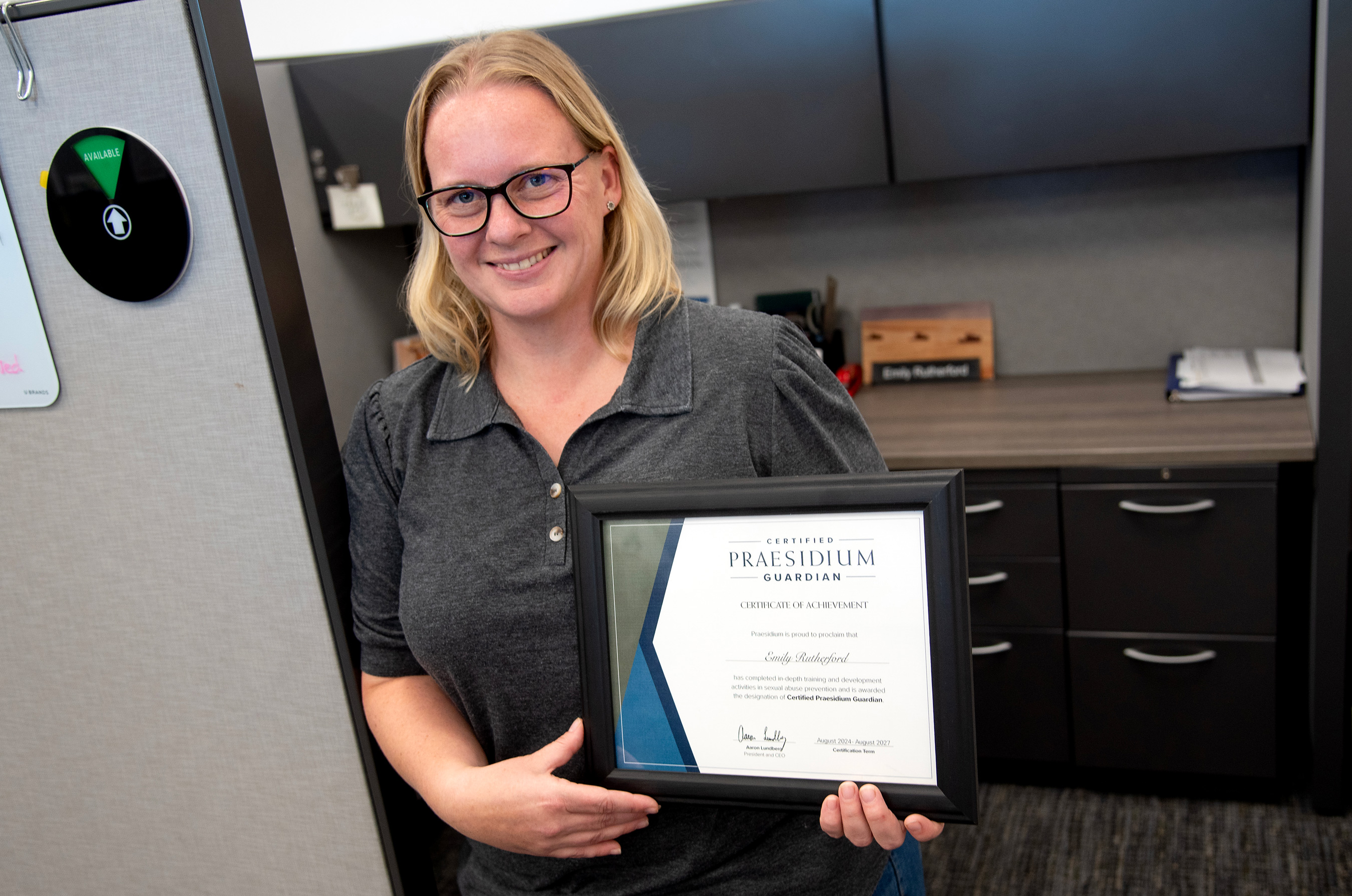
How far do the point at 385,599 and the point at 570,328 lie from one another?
31cm

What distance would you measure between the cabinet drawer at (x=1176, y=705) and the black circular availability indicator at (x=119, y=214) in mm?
1721

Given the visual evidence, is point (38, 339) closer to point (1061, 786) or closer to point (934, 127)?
point (934, 127)

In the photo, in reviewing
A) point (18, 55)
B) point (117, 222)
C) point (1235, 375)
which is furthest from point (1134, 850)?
point (18, 55)

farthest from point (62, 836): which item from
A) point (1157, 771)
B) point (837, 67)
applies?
point (1157, 771)

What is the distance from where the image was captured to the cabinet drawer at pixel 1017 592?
194cm

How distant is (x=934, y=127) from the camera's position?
2.01 m

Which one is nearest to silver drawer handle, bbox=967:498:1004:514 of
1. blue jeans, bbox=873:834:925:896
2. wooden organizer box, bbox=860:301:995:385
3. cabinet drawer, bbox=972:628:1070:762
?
cabinet drawer, bbox=972:628:1070:762

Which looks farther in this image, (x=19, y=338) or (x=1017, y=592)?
(x=1017, y=592)

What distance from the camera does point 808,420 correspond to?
96 cm

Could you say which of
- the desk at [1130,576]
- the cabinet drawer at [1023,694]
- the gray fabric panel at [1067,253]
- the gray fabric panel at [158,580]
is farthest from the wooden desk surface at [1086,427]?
the gray fabric panel at [158,580]

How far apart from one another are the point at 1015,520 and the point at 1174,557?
284mm

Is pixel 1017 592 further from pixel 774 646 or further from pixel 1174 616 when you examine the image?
pixel 774 646
